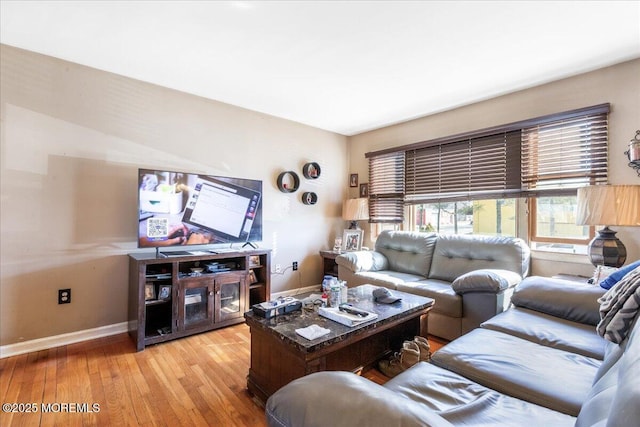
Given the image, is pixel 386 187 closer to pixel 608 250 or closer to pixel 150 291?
pixel 608 250

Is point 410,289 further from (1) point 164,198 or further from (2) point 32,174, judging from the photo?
(2) point 32,174

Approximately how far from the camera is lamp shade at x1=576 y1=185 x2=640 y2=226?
1953mm

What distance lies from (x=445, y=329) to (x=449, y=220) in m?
1.45

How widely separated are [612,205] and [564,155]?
0.82 metres

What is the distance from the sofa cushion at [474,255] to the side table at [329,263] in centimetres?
128

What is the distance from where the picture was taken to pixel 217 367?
2.14m

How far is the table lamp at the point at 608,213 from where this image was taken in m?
1.96

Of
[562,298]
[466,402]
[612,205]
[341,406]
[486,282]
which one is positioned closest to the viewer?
[341,406]

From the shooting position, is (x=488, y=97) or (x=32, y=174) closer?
(x=32, y=174)

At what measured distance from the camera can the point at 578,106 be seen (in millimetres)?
2561

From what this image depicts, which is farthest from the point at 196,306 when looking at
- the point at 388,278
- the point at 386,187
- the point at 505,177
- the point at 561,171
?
the point at 561,171

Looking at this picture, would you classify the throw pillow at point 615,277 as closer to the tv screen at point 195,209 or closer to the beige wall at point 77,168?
the tv screen at point 195,209

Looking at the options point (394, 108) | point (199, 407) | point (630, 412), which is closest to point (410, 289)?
point (199, 407)

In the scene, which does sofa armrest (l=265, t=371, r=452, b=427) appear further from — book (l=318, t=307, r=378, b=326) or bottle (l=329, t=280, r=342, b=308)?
bottle (l=329, t=280, r=342, b=308)
